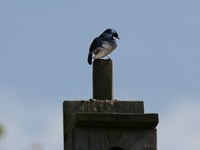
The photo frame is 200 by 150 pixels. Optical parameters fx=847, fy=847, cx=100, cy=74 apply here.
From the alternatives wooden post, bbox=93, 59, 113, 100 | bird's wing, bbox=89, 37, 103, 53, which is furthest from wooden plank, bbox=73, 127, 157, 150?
bird's wing, bbox=89, 37, 103, 53

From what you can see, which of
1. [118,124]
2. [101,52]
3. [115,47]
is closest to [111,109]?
[118,124]

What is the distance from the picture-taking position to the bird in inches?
296

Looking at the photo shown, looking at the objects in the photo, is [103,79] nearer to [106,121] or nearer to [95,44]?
[106,121]

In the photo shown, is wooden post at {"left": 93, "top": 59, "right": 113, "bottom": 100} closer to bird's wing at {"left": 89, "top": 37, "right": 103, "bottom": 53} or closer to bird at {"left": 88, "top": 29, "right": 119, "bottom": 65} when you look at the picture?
bird at {"left": 88, "top": 29, "right": 119, "bottom": 65}

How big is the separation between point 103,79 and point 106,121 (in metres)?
0.40

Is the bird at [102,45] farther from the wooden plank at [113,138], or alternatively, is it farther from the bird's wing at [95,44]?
the wooden plank at [113,138]

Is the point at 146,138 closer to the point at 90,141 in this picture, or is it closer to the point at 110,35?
the point at 90,141

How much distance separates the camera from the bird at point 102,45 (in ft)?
24.7

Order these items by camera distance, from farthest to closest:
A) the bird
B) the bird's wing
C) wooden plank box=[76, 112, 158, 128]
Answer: the bird's wing → the bird → wooden plank box=[76, 112, 158, 128]

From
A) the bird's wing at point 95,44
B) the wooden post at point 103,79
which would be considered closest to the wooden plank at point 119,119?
the wooden post at point 103,79

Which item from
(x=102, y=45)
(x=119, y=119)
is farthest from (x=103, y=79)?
(x=102, y=45)

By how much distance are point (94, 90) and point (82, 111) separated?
0.17 m

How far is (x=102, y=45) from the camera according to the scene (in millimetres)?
7883

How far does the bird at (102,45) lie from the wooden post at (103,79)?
152cm
